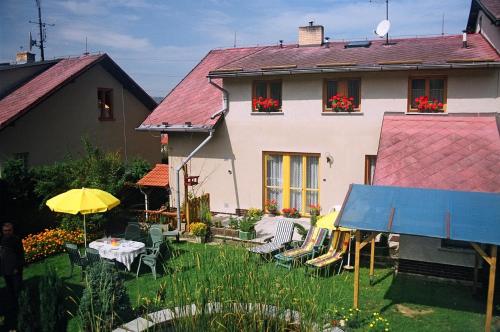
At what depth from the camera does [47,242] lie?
575 inches

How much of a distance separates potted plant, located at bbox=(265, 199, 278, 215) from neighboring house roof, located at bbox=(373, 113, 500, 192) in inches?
212

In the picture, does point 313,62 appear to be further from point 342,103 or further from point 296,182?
point 296,182

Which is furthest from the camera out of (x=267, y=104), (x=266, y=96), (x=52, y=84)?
(x=52, y=84)

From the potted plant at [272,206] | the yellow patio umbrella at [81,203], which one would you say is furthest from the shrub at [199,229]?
the potted plant at [272,206]

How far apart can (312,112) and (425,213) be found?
27.1 feet

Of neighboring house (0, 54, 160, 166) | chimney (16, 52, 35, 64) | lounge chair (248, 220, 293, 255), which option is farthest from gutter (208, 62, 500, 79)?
chimney (16, 52, 35, 64)

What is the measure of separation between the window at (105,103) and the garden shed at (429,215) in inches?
699

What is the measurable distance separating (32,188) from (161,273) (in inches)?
260

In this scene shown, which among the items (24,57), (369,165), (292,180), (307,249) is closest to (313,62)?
(369,165)

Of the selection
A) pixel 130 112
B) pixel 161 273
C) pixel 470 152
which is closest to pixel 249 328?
pixel 161 273

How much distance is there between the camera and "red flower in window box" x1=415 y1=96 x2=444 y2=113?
49.8ft

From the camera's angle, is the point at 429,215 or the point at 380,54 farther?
the point at 380,54

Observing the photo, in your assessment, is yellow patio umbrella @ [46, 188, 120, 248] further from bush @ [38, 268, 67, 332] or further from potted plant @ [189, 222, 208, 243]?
bush @ [38, 268, 67, 332]

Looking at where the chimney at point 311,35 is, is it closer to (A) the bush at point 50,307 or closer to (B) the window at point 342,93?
(B) the window at point 342,93
